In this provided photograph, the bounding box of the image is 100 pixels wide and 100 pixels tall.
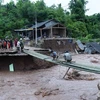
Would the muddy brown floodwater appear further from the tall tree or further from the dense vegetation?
the tall tree

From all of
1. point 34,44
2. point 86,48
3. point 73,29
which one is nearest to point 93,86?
point 34,44

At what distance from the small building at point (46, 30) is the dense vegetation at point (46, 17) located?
5.89ft

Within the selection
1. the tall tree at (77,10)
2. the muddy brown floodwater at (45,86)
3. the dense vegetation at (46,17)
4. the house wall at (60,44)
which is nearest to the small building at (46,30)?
the dense vegetation at (46,17)

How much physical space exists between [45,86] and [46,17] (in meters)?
23.4

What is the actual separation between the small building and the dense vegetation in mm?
1796

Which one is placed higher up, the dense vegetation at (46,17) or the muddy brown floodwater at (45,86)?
the dense vegetation at (46,17)

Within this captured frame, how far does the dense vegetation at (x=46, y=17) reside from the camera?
3300cm

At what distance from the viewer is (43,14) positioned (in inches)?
1435

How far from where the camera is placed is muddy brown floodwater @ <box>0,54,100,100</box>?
40.5ft

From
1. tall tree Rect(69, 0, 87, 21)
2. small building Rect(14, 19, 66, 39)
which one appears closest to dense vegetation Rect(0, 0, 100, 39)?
tall tree Rect(69, 0, 87, 21)

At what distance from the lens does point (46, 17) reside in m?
36.8

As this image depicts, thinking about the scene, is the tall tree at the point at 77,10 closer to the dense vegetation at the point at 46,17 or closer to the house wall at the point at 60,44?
the dense vegetation at the point at 46,17

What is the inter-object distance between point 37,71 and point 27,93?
19.9 ft

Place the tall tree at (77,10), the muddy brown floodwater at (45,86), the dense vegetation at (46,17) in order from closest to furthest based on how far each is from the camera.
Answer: the muddy brown floodwater at (45,86) → the dense vegetation at (46,17) → the tall tree at (77,10)
